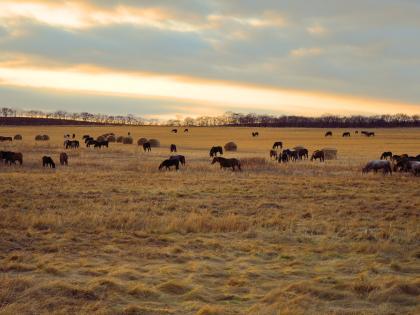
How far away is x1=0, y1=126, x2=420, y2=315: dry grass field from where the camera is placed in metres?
7.08

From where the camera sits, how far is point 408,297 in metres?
7.34

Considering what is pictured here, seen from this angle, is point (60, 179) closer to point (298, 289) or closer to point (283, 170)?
point (283, 170)

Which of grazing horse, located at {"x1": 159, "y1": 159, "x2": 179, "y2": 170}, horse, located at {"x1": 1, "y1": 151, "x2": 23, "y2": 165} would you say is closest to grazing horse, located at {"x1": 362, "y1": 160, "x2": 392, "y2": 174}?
grazing horse, located at {"x1": 159, "y1": 159, "x2": 179, "y2": 170}

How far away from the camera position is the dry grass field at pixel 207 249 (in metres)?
7.08

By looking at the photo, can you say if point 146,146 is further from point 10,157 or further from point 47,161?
point 47,161

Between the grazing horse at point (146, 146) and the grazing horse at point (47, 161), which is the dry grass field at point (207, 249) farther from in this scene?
the grazing horse at point (146, 146)

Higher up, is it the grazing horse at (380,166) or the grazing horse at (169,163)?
the grazing horse at (380,166)

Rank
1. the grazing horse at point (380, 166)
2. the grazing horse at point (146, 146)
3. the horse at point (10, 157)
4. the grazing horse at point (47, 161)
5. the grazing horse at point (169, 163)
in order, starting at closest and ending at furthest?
1. the grazing horse at point (380, 166)
2. the grazing horse at point (169, 163)
3. the grazing horse at point (47, 161)
4. the horse at point (10, 157)
5. the grazing horse at point (146, 146)

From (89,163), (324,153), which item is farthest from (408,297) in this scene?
(324,153)

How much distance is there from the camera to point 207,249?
10.4m

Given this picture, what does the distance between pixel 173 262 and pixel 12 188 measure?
11.5 meters

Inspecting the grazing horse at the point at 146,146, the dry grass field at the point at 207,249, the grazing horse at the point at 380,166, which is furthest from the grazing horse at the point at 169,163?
the grazing horse at the point at 146,146

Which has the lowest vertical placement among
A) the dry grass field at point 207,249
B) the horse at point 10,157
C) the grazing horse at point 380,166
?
the dry grass field at point 207,249

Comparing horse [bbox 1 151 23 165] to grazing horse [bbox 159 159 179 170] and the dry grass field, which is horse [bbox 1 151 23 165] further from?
the dry grass field
